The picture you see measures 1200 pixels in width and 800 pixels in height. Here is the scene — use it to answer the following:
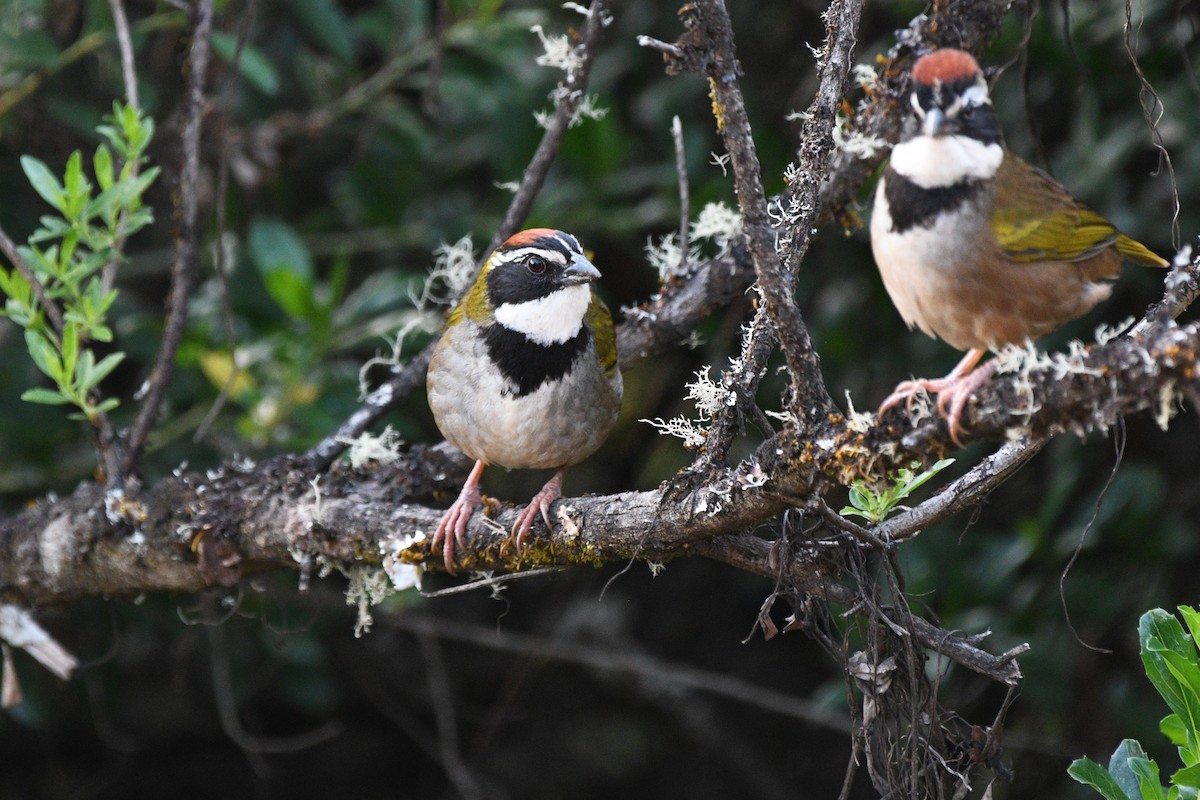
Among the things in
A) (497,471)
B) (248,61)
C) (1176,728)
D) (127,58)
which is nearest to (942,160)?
(1176,728)

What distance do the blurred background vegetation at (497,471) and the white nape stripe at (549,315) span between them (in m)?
0.95

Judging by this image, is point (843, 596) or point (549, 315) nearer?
point (843, 596)

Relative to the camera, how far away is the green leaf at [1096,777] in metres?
2.38

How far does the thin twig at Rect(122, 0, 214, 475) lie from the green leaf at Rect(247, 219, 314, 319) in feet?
2.55

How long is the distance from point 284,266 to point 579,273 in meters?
1.60

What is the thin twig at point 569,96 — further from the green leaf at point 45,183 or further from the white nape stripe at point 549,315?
the green leaf at point 45,183

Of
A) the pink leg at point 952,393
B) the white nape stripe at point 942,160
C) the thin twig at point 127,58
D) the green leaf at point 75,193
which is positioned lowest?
the pink leg at point 952,393

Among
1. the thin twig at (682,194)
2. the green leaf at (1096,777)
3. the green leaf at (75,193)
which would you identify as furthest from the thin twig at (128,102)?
the green leaf at (1096,777)

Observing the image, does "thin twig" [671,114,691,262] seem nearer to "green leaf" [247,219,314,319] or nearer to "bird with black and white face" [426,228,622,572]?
"bird with black and white face" [426,228,622,572]

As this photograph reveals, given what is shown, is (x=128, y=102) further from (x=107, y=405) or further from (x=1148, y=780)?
(x=1148, y=780)

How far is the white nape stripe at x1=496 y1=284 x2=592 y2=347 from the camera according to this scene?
3.48 meters

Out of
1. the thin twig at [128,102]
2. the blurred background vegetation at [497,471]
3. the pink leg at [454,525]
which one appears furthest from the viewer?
the blurred background vegetation at [497,471]

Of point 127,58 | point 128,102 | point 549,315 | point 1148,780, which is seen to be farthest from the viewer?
point 127,58

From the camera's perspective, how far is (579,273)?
3506mm
